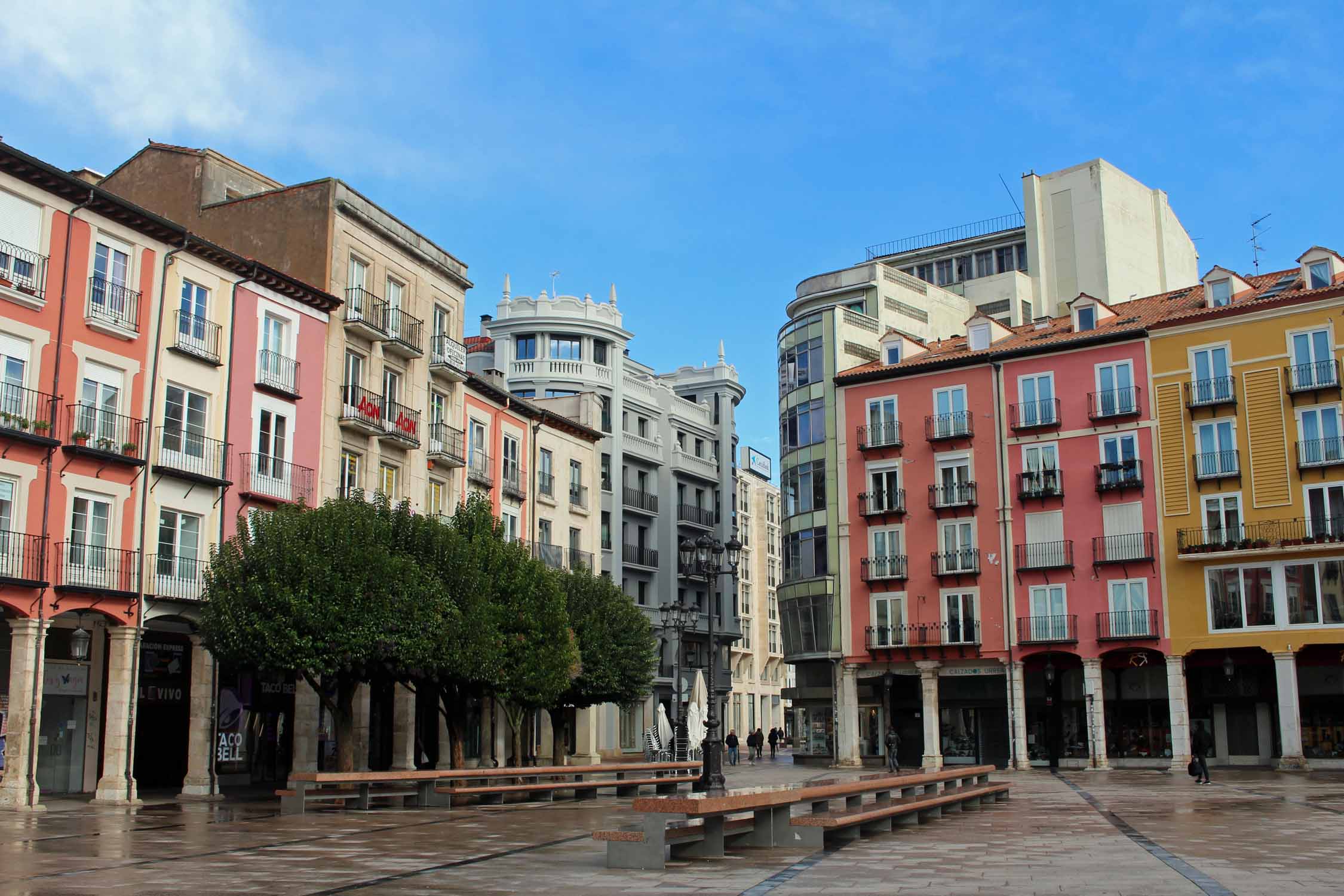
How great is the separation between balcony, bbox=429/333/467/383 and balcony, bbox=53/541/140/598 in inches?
578

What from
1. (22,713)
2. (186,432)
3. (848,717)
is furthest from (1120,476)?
(22,713)

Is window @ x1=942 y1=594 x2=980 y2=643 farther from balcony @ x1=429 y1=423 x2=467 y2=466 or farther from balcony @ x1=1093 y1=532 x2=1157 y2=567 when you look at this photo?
balcony @ x1=429 y1=423 x2=467 y2=466

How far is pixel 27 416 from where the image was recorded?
27.8 metres

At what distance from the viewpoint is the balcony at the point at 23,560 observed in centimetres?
2686

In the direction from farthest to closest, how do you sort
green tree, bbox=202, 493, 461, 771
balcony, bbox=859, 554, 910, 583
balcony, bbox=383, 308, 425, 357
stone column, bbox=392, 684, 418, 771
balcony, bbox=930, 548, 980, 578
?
balcony, bbox=859, 554, 910, 583
balcony, bbox=930, 548, 980, 578
balcony, bbox=383, 308, 425, 357
stone column, bbox=392, 684, 418, 771
green tree, bbox=202, 493, 461, 771

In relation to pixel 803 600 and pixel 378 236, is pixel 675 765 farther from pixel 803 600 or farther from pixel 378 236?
pixel 803 600

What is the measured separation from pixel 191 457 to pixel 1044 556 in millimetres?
31538

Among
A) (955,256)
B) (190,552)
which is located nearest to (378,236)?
(190,552)

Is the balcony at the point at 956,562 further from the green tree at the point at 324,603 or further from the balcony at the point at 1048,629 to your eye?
the green tree at the point at 324,603

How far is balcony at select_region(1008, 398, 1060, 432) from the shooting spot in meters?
50.7

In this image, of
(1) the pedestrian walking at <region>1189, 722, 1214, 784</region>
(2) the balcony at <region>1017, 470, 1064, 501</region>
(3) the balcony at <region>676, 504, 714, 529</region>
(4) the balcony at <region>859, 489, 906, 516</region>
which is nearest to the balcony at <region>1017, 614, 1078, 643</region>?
(2) the balcony at <region>1017, 470, 1064, 501</region>

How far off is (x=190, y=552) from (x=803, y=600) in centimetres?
2964

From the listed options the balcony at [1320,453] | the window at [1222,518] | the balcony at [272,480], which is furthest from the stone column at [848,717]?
the balcony at [272,480]

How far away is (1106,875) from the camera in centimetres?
1398
